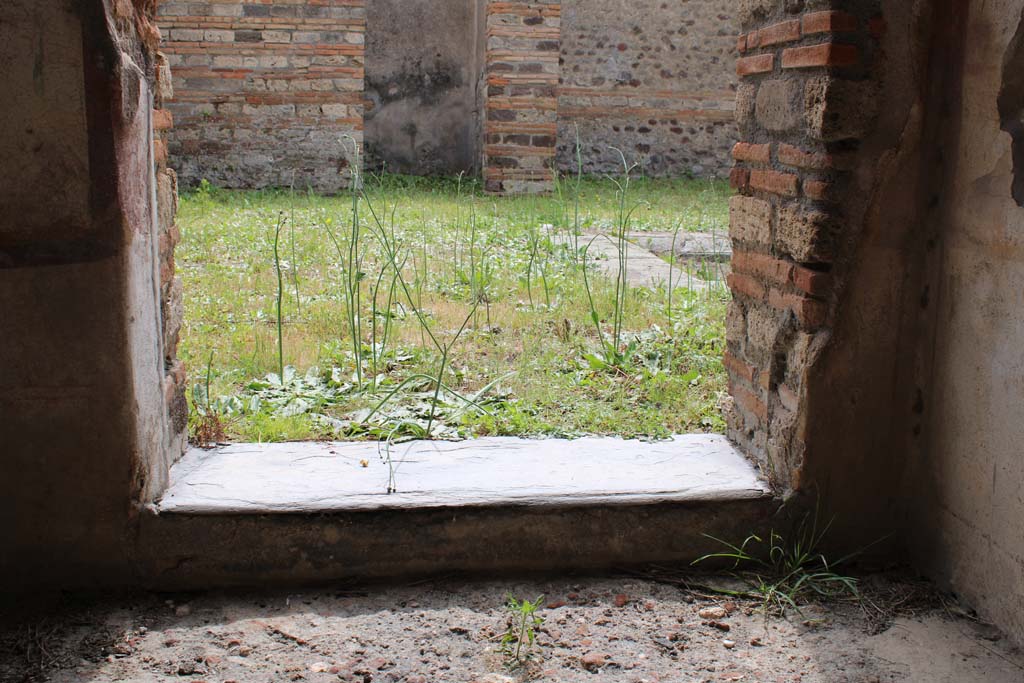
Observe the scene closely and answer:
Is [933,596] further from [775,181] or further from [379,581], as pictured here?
[379,581]

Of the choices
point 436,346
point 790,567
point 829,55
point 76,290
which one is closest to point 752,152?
point 829,55

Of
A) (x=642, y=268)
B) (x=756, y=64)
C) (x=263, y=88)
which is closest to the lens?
(x=756, y=64)

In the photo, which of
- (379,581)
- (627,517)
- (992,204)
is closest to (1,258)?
(379,581)

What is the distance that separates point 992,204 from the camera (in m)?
2.11

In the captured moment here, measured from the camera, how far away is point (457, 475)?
2543 mm

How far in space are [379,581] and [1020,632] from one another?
4.81 ft

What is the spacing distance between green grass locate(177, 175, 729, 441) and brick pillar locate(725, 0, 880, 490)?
17.6 inches

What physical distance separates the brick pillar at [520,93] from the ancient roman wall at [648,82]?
10.4 feet

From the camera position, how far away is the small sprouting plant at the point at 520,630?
205cm

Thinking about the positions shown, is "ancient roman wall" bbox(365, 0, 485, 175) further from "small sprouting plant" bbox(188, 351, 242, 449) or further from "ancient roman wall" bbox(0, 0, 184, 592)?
"ancient roman wall" bbox(0, 0, 184, 592)

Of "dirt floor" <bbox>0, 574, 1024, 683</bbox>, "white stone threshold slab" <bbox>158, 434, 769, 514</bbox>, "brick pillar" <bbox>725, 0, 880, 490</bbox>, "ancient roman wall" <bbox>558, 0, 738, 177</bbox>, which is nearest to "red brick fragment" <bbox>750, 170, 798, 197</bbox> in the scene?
"brick pillar" <bbox>725, 0, 880, 490</bbox>

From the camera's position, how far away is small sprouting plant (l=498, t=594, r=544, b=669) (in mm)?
2055

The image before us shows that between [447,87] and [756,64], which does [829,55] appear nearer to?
[756,64]

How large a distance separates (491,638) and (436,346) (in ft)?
6.22
